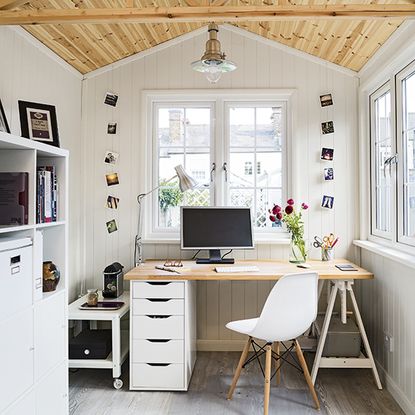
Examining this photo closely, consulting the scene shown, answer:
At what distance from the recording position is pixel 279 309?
8.38ft

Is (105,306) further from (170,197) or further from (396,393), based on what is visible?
(396,393)

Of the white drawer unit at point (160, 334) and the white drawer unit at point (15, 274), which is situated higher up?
the white drawer unit at point (15, 274)

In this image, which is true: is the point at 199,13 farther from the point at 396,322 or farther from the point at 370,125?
the point at 396,322

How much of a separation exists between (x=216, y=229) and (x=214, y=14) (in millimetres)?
1654

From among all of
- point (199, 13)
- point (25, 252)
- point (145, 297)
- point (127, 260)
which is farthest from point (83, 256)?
point (199, 13)

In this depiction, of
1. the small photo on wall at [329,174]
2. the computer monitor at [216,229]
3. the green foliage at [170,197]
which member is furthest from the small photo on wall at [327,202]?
the green foliage at [170,197]

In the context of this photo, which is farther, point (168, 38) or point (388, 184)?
point (168, 38)

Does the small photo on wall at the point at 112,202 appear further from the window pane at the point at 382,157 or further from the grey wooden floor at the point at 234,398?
the window pane at the point at 382,157

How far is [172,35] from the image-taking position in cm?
370

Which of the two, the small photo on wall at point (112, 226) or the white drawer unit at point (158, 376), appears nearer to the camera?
the white drawer unit at point (158, 376)

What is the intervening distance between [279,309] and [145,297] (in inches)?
36.3

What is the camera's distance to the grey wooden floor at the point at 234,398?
268 cm

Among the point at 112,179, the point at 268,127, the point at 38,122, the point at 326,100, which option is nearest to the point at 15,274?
the point at 38,122

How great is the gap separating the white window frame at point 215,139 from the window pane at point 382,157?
68 centimetres
